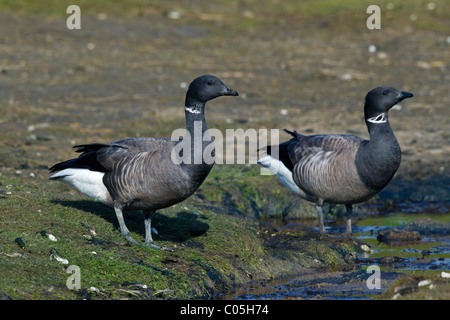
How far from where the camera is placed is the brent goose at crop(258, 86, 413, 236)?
383 inches

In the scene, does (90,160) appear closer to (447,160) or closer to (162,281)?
(162,281)

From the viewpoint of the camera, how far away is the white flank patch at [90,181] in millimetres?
9133

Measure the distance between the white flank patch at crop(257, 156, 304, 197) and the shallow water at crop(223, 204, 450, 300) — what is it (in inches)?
39.0

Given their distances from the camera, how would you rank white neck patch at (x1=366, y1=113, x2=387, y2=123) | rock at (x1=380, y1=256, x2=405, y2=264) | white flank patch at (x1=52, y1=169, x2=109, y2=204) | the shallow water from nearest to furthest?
the shallow water, white flank patch at (x1=52, y1=169, x2=109, y2=204), rock at (x1=380, y1=256, x2=405, y2=264), white neck patch at (x1=366, y1=113, x2=387, y2=123)

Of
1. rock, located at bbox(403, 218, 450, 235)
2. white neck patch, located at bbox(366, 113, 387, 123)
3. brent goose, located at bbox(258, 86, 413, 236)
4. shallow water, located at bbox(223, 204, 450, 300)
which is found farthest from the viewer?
rock, located at bbox(403, 218, 450, 235)

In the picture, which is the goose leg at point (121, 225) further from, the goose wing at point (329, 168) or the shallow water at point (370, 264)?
the goose wing at point (329, 168)

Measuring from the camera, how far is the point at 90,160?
925cm

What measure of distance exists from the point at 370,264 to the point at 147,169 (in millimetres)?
3318

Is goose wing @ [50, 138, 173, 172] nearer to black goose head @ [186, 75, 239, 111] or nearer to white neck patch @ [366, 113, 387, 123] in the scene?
black goose head @ [186, 75, 239, 111]

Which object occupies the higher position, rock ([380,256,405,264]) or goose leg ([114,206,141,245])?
goose leg ([114,206,141,245])

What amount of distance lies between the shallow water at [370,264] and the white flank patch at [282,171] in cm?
99

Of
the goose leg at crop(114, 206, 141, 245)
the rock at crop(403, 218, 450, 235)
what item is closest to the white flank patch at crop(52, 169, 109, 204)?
the goose leg at crop(114, 206, 141, 245)
